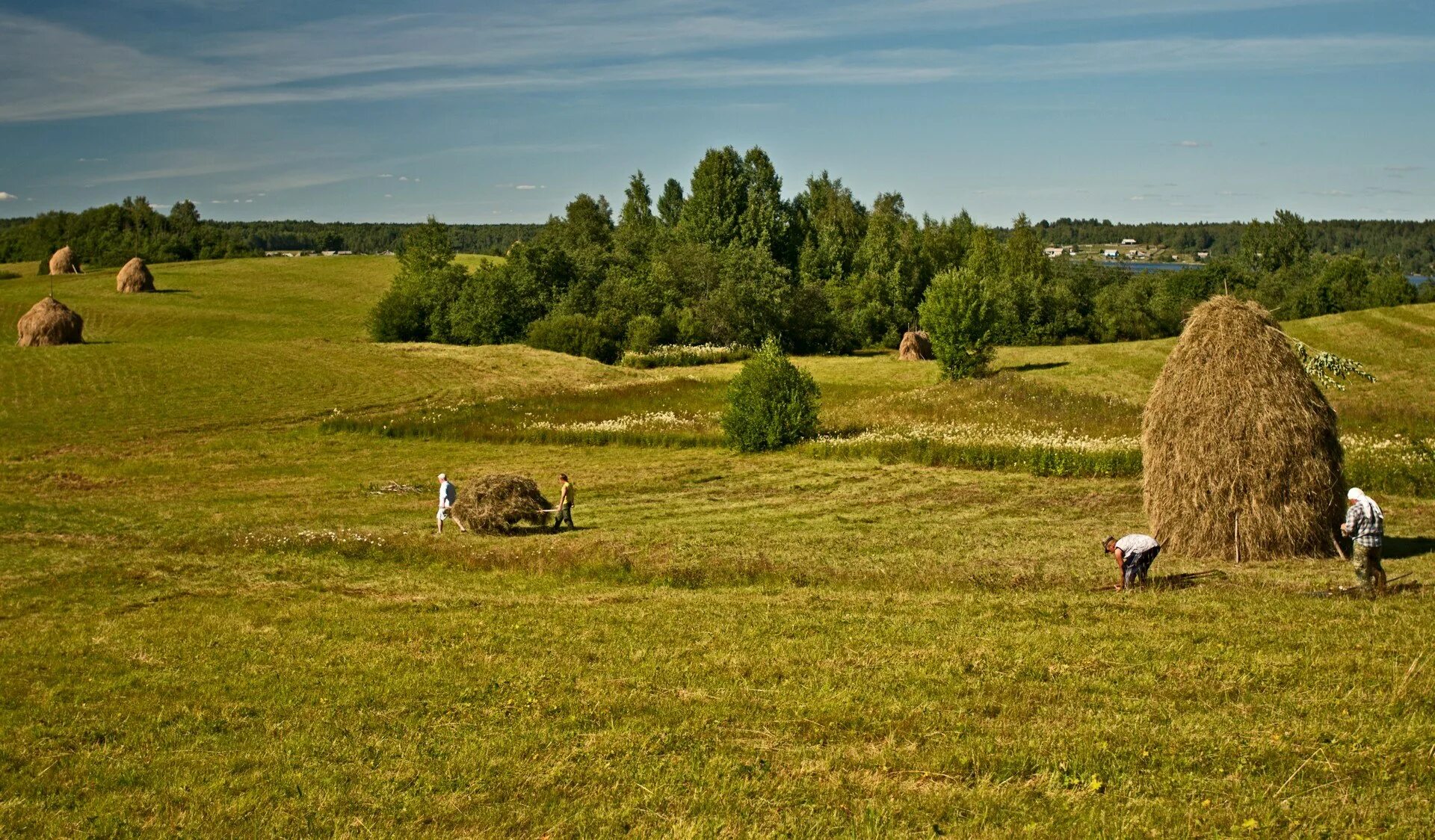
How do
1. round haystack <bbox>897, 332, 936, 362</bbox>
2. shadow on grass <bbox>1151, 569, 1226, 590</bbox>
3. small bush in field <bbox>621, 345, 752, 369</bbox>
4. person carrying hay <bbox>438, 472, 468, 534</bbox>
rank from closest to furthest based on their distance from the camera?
shadow on grass <bbox>1151, 569, 1226, 590</bbox>
person carrying hay <bbox>438, 472, 468, 534</bbox>
round haystack <bbox>897, 332, 936, 362</bbox>
small bush in field <bbox>621, 345, 752, 369</bbox>

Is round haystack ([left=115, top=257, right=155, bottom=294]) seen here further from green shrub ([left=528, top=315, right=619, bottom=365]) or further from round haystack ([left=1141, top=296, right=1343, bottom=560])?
round haystack ([left=1141, top=296, right=1343, bottom=560])

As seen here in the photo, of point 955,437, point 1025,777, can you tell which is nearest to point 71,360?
point 955,437

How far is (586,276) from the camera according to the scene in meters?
97.0

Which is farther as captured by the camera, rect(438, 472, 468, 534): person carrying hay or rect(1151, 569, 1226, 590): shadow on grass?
rect(438, 472, 468, 534): person carrying hay

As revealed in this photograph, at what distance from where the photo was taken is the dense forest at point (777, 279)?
89688mm

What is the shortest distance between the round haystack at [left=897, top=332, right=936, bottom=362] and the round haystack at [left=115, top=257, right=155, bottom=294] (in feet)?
235

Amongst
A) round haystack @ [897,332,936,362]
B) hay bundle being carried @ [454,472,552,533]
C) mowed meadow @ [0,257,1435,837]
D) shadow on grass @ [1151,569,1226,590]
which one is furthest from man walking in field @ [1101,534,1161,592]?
round haystack @ [897,332,936,362]

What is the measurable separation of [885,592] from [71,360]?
59.8m

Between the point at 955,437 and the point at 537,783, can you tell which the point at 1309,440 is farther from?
the point at 955,437

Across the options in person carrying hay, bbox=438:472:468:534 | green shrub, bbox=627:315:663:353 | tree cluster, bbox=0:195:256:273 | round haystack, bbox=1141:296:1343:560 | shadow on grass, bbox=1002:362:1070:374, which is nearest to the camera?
round haystack, bbox=1141:296:1343:560

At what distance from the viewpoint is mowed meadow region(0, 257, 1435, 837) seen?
9.70 metres

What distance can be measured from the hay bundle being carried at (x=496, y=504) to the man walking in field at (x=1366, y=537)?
1899 centimetres

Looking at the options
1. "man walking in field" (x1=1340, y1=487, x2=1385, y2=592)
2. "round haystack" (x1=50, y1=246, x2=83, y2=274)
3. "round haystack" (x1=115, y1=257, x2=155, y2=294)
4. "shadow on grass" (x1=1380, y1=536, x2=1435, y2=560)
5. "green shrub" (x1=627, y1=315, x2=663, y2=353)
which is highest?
"round haystack" (x1=50, y1=246, x2=83, y2=274)

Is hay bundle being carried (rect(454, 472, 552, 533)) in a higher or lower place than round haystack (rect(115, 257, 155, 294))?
lower
